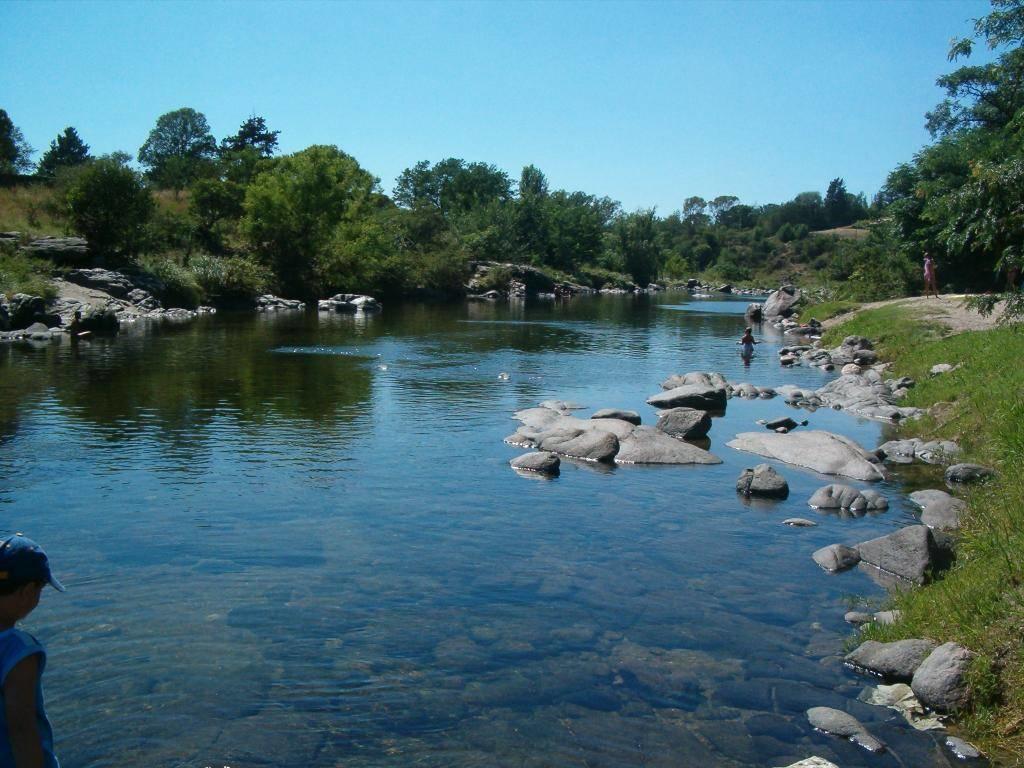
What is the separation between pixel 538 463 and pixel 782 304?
5388 cm

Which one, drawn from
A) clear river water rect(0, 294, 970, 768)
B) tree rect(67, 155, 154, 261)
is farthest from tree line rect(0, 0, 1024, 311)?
clear river water rect(0, 294, 970, 768)

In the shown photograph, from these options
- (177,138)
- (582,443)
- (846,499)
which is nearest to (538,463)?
(582,443)

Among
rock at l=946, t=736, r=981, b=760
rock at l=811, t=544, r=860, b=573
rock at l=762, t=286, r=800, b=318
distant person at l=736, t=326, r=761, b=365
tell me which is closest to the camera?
rock at l=946, t=736, r=981, b=760

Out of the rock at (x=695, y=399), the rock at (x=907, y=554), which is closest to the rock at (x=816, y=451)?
the rock at (x=695, y=399)

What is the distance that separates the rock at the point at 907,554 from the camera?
1148 cm

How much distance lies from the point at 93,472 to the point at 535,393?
46.5ft

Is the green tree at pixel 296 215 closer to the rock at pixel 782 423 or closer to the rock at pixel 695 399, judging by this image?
the rock at pixel 695 399

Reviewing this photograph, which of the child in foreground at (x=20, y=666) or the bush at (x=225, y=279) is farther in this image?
the bush at (x=225, y=279)

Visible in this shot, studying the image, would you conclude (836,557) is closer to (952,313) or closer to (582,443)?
(582,443)

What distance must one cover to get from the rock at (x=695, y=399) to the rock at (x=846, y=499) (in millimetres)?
9574

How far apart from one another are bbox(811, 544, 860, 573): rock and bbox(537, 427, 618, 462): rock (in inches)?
263

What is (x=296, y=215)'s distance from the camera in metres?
74.6

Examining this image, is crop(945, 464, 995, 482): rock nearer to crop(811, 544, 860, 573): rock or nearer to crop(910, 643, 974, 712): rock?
crop(811, 544, 860, 573): rock

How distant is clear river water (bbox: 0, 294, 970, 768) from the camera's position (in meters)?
7.93
